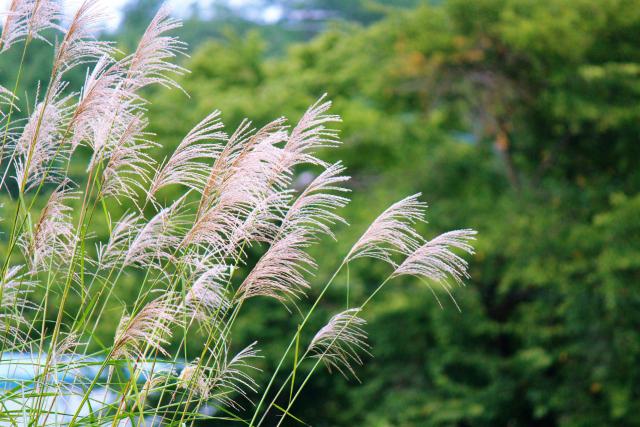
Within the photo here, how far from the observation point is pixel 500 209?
989cm

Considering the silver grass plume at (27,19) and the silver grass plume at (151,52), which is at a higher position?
the silver grass plume at (27,19)

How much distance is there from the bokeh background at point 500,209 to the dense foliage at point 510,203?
21 millimetres

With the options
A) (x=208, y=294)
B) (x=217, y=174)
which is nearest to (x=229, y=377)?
(x=208, y=294)

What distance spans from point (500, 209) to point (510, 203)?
12 cm

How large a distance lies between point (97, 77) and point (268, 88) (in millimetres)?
9867

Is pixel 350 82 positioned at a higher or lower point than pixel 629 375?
higher

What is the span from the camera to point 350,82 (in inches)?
502

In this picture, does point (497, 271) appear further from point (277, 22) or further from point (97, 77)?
point (277, 22)

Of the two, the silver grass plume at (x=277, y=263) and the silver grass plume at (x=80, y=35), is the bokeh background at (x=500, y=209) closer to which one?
the silver grass plume at (x=277, y=263)

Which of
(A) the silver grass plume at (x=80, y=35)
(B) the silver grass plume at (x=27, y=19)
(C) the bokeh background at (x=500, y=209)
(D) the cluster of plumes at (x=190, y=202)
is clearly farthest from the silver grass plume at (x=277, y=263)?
(C) the bokeh background at (x=500, y=209)

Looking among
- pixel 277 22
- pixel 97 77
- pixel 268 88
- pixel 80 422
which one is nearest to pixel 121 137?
pixel 97 77

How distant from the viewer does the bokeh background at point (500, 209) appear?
29.8 feet

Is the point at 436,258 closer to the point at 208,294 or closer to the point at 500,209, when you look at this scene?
the point at 208,294

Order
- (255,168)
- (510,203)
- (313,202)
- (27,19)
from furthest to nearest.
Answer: (510,203), (27,19), (313,202), (255,168)
